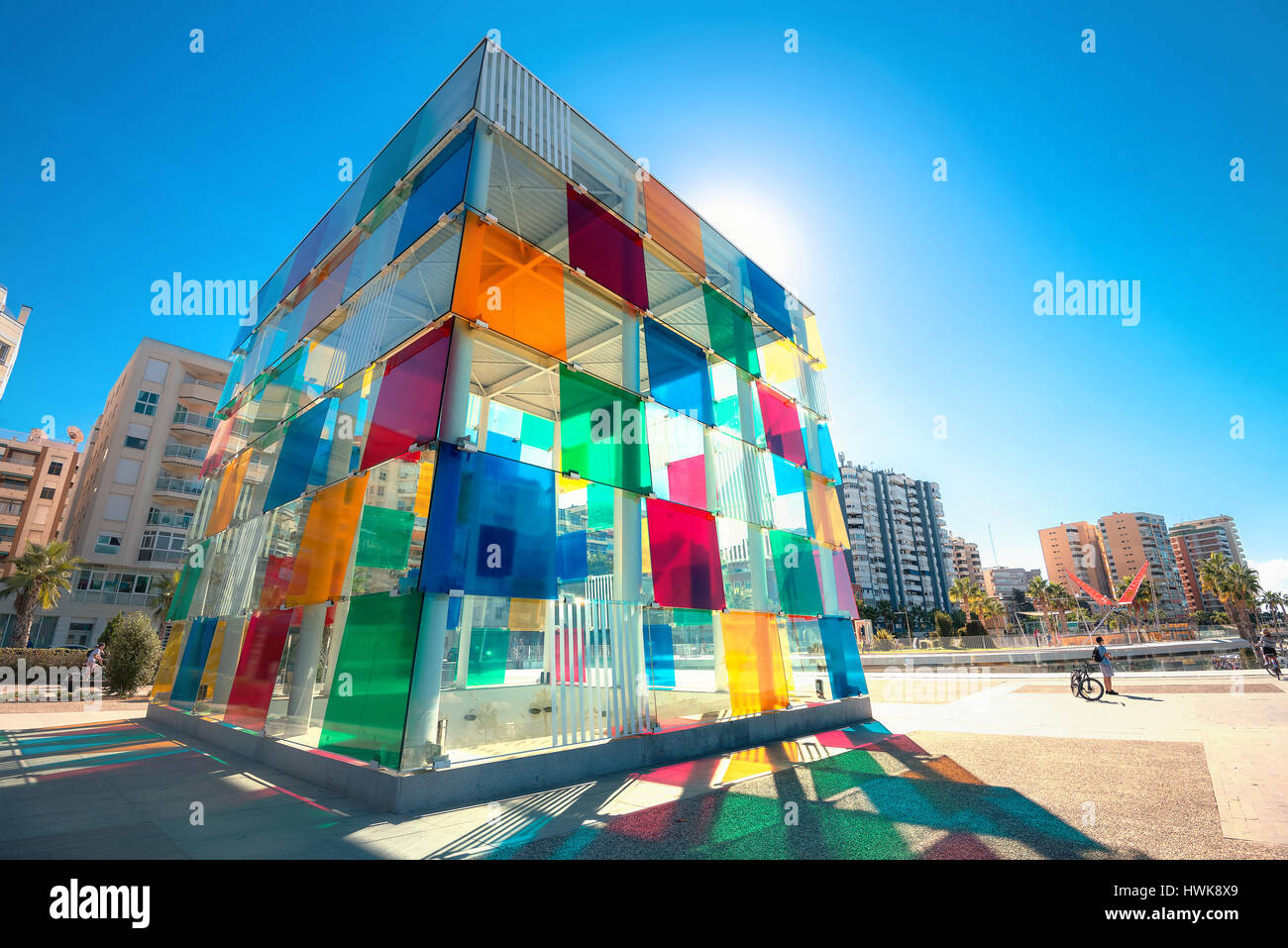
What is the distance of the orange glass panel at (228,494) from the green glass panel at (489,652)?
25.6ft

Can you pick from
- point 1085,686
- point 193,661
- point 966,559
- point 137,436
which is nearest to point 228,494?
point 193,661

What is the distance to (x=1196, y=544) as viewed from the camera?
190m

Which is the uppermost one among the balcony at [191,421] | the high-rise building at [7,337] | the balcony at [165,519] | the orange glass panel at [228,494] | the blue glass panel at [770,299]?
the high-rise building at [7,337]

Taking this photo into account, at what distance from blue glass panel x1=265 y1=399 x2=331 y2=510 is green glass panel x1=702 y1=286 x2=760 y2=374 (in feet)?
31.1

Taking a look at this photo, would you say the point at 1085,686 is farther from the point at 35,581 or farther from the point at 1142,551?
the point at 1142,551

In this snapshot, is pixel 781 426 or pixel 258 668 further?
pixel 781 426

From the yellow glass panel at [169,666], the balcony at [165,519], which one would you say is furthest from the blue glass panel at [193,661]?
the balcony at [165,519]

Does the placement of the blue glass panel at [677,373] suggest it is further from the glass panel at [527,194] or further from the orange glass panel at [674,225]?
the glass panel at [527,194]

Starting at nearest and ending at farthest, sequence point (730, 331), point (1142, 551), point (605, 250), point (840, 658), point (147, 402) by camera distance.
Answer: point (605, 250), point (840, 658), point (730, 331), point (147, 402), point (1142, 551)

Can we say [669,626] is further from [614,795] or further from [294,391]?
[294,391]

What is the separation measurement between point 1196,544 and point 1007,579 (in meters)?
66.7

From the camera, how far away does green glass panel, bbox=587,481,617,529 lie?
10.4 m

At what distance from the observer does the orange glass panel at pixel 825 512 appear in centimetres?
1594
